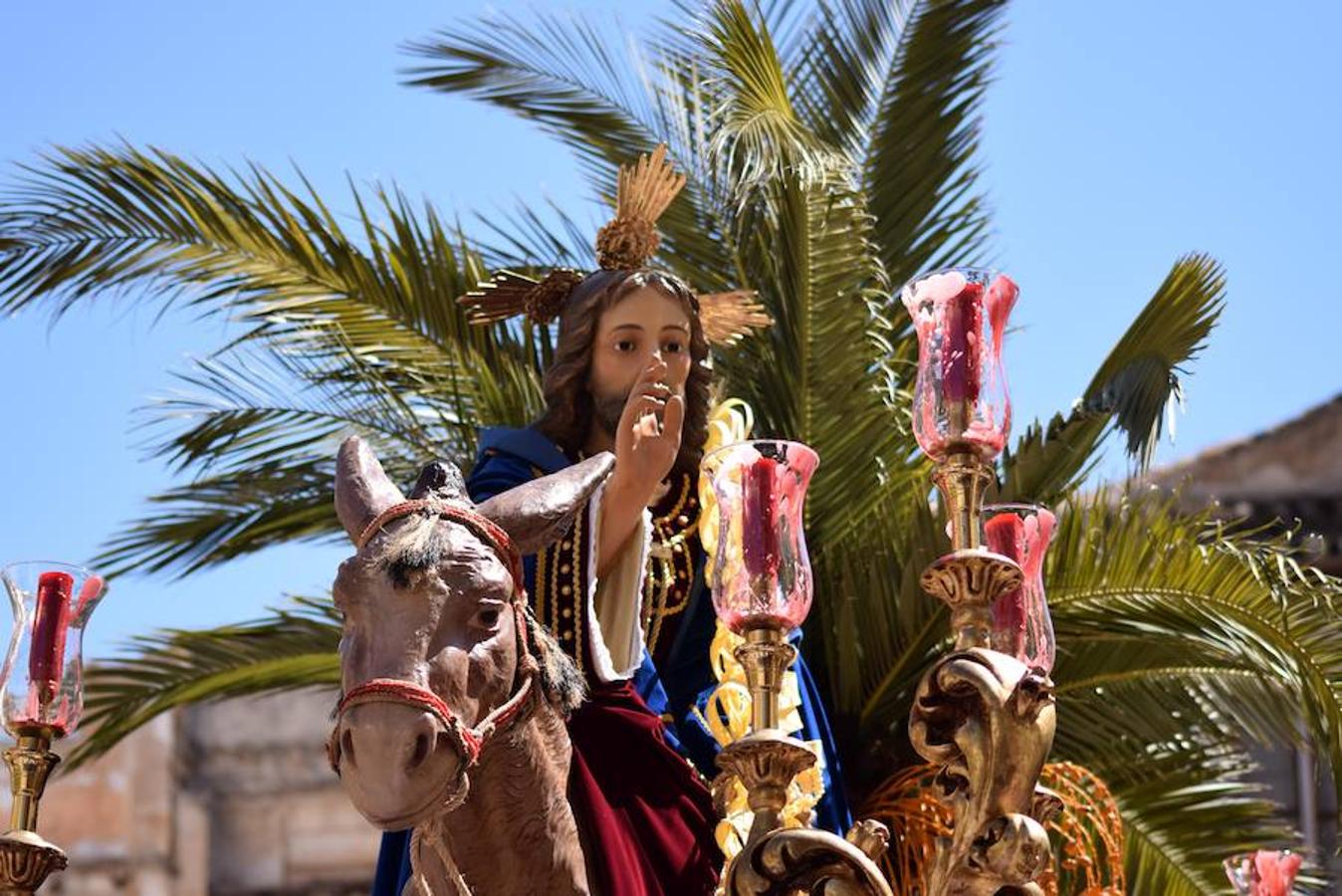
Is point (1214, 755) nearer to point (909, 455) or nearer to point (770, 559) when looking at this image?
point (909, 455)

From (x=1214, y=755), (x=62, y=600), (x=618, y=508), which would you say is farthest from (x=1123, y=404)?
(x=62, y=600)

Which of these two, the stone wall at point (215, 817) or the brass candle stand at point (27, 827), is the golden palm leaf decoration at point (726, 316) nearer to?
the brass candle stand at point (27, 827)

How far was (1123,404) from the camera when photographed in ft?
30.0

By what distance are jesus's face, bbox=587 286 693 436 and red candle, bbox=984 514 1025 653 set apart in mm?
2198

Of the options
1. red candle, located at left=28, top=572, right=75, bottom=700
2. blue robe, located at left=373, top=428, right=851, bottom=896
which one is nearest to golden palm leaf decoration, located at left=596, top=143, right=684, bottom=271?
blue robe, located at left=373, top=428, right=851, bottom=896

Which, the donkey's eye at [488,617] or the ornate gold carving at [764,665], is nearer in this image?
the ornate gold carving at [764,665]

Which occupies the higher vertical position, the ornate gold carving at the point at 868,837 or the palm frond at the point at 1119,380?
the palm frond at the point at 1119,380

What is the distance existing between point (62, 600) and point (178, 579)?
435 cm

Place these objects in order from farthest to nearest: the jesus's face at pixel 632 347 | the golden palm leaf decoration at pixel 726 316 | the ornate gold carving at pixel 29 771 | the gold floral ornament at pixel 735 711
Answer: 1. the golden palm leaf decoration at pixel 726 316
2. the jesus's face at pixel 632 347
3. the gold floral ornament at pixel 735 711
4. the ornate gold carving at pixel 29 771

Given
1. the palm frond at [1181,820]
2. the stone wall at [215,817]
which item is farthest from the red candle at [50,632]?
the stone wall at [215,817]

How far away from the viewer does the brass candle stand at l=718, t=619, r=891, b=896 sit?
4828 millimetres

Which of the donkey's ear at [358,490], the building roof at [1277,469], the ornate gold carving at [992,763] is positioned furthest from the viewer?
the building roof at [1277,469]

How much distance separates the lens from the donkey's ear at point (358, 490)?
5546mm

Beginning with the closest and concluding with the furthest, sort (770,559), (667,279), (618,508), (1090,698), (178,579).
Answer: (770,559), (618,508), (667,279), (1090,698), (178,579)
